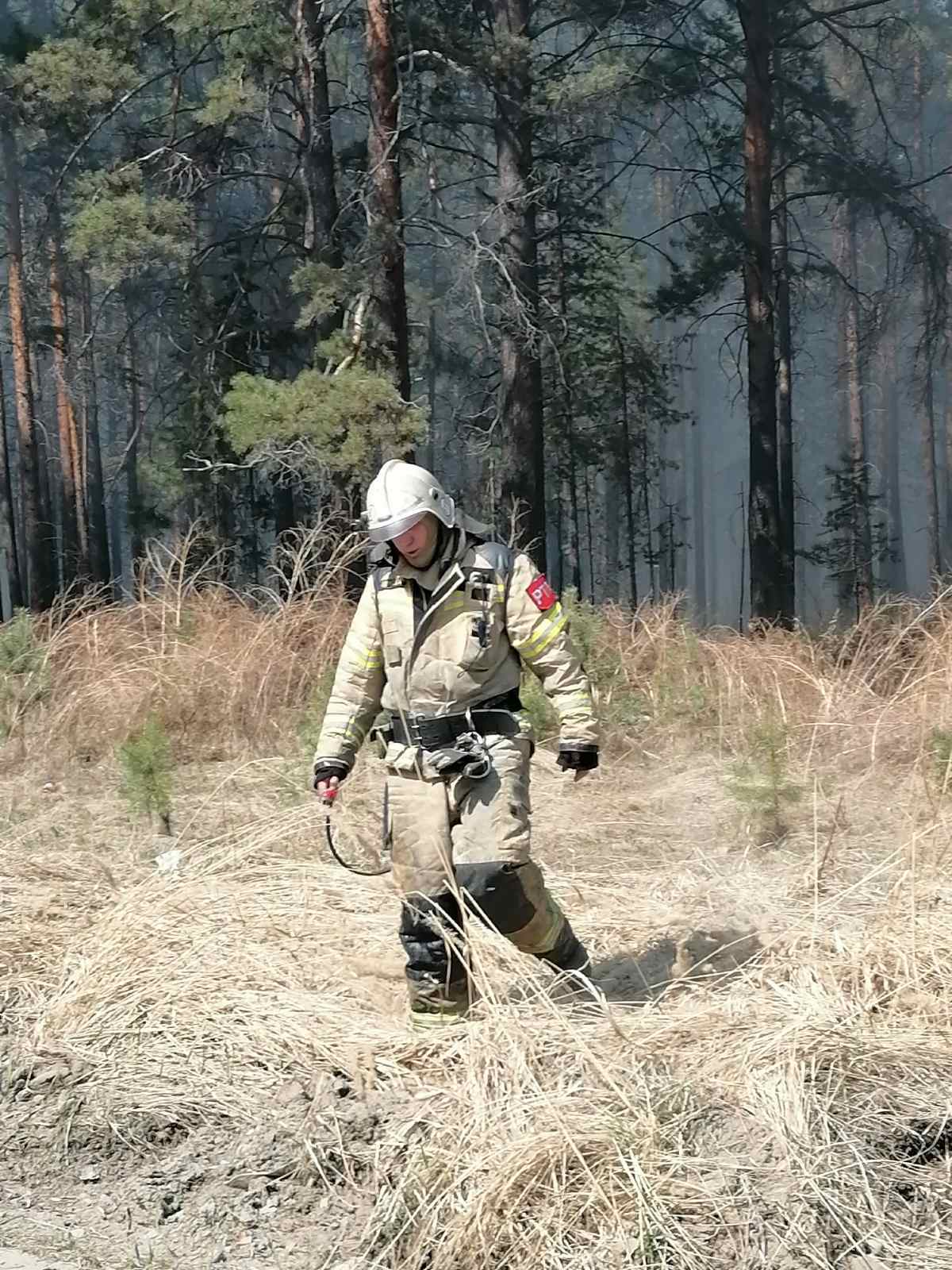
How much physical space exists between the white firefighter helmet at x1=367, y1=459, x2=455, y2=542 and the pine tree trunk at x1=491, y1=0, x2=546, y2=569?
8.69 metres

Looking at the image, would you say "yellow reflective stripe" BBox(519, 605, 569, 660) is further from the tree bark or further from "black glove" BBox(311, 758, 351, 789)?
the tree bark

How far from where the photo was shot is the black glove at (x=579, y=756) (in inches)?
164

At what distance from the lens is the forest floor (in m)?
3.27

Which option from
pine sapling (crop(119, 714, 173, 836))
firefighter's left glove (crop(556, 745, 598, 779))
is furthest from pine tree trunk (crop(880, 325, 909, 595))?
firefighter's left glove (crop(556, 745, 598, 779))

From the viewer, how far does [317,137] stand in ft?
43.1

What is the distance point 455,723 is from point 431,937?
2.16ft

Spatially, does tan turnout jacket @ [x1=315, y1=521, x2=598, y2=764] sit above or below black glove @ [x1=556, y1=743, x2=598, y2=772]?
above

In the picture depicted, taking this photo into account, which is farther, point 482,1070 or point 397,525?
point 397,525

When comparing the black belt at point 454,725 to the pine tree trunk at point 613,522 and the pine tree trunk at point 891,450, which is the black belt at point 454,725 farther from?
the pine tree trunk at point 891,450

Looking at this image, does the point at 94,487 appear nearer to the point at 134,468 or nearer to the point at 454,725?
the point at 134,468

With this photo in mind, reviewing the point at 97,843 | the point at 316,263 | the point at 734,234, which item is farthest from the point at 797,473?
the point at 97,843

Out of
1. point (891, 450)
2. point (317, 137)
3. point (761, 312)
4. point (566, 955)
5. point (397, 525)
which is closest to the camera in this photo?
point (397, 525)

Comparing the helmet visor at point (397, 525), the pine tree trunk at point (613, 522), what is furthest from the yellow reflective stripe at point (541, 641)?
the pine tree trunk at point (613, 522)

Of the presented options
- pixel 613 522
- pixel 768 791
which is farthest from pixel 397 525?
pixel 613 522
